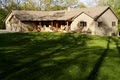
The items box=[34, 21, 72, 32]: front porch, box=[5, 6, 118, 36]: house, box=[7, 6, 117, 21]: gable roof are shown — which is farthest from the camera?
box=[34, 21, 72, 32]: front porch

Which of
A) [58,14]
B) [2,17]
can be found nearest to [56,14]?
[58,14]

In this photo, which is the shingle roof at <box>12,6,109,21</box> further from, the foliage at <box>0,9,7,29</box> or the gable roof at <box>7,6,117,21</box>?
the foliage at <box>0,9,7,29</box>

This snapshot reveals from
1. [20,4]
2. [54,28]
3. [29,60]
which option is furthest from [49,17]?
[29,60]

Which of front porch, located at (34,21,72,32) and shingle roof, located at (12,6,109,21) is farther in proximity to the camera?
front porch, located at (34,21,72,32)

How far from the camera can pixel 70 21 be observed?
154 feet

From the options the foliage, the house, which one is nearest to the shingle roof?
the house

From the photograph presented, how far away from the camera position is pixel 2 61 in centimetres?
1307

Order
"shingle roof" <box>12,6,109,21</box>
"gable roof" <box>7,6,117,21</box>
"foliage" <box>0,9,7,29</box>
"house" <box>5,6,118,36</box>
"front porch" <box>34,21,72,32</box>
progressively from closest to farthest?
"house" <box>5,6,118,36</box>
"gable roof" <box>7,6,117,21</box>
"shingle roof" <box>12,6,109,21</box>
"front porch" <box>34,21,72,32</box>
"foliage" <box>0,9,7,29</box>

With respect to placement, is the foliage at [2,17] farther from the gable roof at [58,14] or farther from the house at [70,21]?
the gable roof at [58,14]

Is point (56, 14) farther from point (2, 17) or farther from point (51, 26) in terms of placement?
point (2, 17)

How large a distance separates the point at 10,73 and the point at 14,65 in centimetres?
151

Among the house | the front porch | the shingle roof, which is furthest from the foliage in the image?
the front porch

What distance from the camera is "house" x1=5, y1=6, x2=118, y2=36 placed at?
147 ft

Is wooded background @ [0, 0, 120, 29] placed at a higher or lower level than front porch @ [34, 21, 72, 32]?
higher
